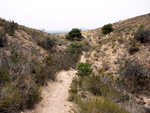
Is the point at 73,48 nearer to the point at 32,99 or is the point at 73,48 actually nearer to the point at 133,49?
the point at 133,49

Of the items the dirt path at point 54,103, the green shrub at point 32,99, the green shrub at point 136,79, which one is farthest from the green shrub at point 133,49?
the green shrub at point 32,99

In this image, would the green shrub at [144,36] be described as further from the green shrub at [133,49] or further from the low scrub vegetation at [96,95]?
the low scrub vegetation at [96,95]

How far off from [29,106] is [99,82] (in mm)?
2943

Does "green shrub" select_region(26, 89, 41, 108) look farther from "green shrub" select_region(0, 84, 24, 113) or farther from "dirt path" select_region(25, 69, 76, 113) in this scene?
"green shrub" select_region(0, 84, 24, 113)

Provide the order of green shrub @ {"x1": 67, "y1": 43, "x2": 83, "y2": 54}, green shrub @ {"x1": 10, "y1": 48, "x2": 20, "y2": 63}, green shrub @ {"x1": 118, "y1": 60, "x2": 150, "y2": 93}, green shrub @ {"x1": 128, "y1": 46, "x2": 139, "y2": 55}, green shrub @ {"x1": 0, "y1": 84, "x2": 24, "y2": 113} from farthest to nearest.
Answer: green shrub @ {"x1": 67, "y1": 43, "x2": 83, "y2": 54}
green shrub @ {"x1": 128, "y1": 46, "x2": 139, "y2": 55}
green shrub @ {"x1": 10, "y1": 48, "x2": 20, "y2": 63}
green shrub @ {"x1": 118, "y1": 60, "x2": 150, "y2": 93}
green shrub @ {"x1": 0, "y1": 84, "x2": 24, "y2": 113}

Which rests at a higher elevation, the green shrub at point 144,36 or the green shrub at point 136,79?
the green shrub at point 144,36

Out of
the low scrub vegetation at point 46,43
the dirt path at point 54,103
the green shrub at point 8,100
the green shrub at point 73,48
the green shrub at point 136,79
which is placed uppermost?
the low scrub vegetation at point 46,43

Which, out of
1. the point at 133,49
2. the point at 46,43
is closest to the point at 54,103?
the point at 133,49

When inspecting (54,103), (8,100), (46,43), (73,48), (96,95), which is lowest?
(54,103)

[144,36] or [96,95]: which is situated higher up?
[144,36]

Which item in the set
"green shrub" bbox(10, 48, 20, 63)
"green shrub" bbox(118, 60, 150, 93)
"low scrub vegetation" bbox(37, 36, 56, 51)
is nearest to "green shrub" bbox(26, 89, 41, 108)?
"green shrub" bbox(10, 48, 20, 63)

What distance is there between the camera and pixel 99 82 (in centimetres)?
426

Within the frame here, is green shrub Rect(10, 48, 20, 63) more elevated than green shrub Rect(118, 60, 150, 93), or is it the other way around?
green shrub Rect(10, 48, 20, 63)

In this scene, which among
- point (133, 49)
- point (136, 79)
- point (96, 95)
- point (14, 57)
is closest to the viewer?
point (96, 95)
